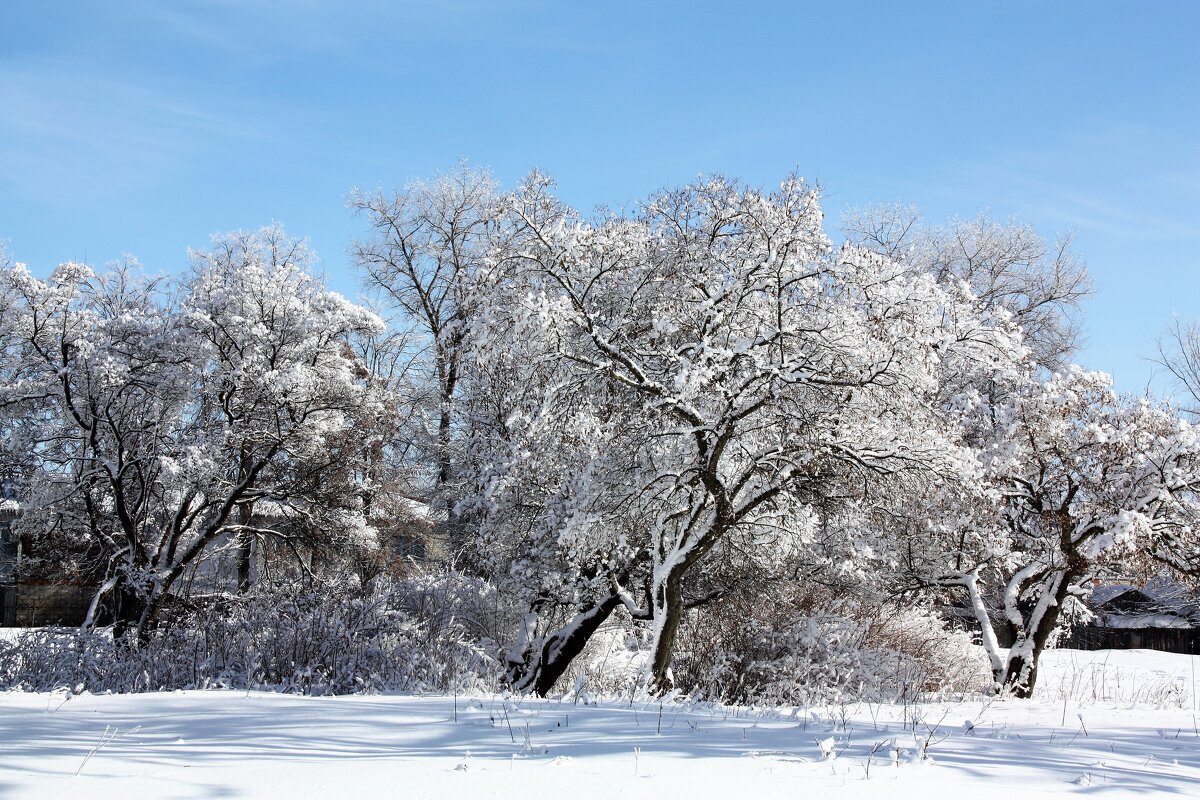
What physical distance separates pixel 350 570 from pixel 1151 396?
16.7 metres

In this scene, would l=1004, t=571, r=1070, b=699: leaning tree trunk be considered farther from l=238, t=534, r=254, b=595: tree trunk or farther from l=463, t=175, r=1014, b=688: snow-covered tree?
l=238, t=534, r=254, b=595: tree trunk

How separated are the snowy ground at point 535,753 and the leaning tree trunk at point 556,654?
28.2ft

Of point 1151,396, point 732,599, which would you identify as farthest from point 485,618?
point 1151,396

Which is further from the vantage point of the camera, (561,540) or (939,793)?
(561,540)

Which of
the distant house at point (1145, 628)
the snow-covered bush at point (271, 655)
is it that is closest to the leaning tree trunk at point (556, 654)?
the snow-covered bush at point (271, 655)

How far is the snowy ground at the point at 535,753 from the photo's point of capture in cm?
402

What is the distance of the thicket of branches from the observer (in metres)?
11.7

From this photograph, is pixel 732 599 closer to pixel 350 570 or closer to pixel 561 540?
pixel 561 540

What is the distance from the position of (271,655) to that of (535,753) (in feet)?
22.5

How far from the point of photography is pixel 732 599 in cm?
1501

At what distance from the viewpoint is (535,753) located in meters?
4.75

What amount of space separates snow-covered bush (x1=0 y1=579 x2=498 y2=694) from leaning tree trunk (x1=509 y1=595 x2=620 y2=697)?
1567 millimetres

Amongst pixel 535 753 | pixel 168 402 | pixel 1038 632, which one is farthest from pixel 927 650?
pixel 168 402

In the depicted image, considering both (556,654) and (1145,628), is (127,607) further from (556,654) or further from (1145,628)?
(1145,628)
